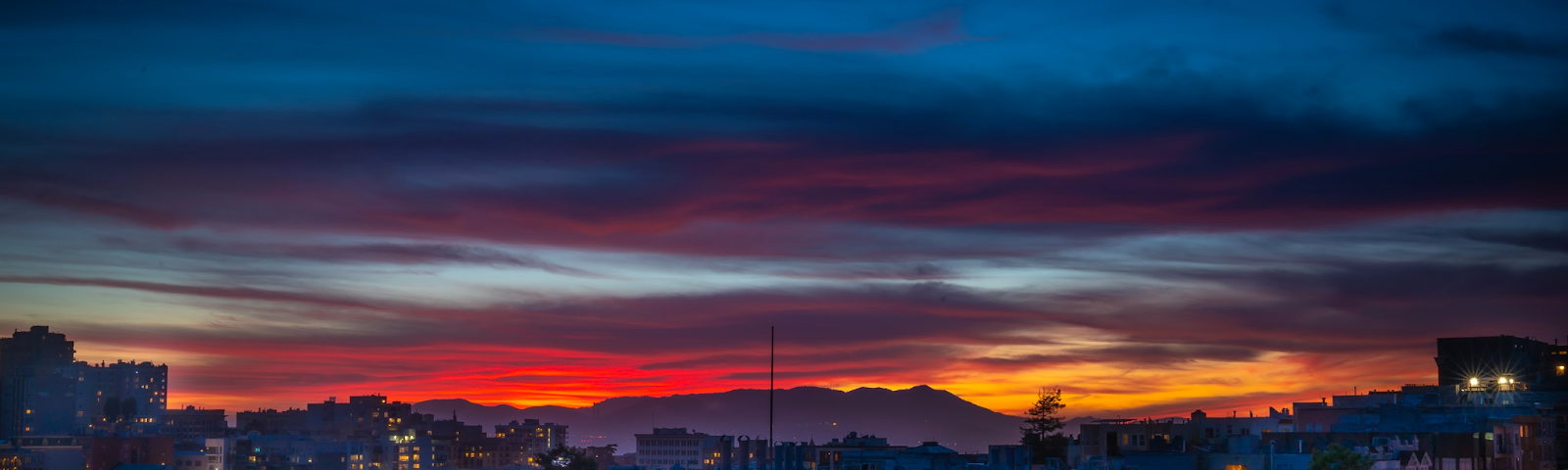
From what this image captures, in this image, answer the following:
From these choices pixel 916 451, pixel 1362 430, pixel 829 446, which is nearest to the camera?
pixel 1362 430

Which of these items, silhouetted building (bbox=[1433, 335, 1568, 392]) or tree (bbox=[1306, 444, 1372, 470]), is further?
silhouetted building (bbox=[1433, 335, 1568, 392])

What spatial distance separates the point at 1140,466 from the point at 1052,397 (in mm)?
76788

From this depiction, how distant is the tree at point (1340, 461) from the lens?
94.4m

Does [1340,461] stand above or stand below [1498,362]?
below

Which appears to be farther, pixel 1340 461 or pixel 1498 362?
pixel 1498 362

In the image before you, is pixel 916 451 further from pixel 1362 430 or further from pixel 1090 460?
pixel 1362 430

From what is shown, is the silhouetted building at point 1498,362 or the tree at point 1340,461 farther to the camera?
the silhouetted building at point 1498,362

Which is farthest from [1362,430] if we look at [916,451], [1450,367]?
[1450,367]

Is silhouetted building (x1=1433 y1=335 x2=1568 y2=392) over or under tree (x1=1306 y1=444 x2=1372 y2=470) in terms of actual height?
over

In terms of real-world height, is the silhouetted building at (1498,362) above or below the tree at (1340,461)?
above

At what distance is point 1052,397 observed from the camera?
586 ft

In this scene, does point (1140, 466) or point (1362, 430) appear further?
point (1362, 430)

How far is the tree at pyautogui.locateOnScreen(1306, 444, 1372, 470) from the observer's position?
94438mm

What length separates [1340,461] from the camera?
94875 mm
